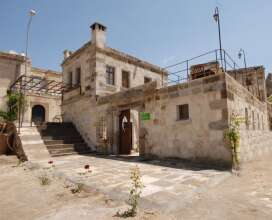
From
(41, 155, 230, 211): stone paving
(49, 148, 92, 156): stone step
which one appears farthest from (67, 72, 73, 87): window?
(41, 155, 230, 211): stone paving

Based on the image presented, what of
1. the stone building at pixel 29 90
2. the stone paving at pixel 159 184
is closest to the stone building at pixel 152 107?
the stone paving at pixel 159 184

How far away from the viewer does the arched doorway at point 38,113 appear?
23516mm

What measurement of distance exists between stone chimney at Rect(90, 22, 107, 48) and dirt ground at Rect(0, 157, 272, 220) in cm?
967

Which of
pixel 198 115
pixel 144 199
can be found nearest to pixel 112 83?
pixel 198 115

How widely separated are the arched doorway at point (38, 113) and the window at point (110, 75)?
1442cm

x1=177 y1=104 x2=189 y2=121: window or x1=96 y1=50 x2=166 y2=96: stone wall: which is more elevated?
x1=96 y1=50 x2=166 y2=96: stone wall

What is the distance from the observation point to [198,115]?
759cm

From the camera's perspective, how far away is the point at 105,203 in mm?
3570

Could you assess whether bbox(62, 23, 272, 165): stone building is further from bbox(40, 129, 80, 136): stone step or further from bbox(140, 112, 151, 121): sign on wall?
bbox(40, 129, 80, 136): stone step

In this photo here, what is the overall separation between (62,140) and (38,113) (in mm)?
14587

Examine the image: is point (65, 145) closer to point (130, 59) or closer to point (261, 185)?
point (130, 59)

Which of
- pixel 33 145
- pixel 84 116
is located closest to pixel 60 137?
pixel 84 116

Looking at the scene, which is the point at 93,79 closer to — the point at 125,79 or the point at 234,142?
the point at 125,79

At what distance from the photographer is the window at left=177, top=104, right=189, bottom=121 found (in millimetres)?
8164
